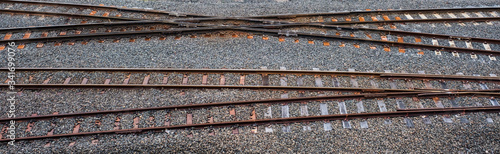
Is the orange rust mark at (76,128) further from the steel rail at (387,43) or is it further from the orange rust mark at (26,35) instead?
the steel rail at (387,43)

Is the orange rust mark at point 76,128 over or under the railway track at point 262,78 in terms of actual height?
under

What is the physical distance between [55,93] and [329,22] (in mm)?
7525

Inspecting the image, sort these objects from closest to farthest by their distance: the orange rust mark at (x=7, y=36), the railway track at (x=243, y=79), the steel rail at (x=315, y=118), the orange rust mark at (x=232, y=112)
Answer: the steel rail at (x=315, y=118), the orange rust mark at (x=232, y=112), the railway track at (x=243, y=79), the orange rust mark at (x=7, y=36)

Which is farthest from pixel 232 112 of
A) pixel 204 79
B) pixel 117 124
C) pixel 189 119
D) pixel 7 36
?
pixel 7 36

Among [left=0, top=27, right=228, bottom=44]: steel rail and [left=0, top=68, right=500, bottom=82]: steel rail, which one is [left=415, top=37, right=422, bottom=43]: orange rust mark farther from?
[left=0, top=27, right=228, bottom=44]: steel rail

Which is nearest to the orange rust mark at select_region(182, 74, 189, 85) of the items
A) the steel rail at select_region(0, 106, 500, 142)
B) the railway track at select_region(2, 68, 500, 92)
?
the railway track at select_region(2, 68, 500, 92)

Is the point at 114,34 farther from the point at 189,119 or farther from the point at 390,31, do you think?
the point at 390,31

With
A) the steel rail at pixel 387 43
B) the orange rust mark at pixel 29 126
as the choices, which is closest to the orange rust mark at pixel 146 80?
the orange rust mark at pixel 29 126

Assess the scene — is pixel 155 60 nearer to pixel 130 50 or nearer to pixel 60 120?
pixel 130 50

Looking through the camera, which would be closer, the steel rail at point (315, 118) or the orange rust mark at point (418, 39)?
the steel rail at point (315, 118)

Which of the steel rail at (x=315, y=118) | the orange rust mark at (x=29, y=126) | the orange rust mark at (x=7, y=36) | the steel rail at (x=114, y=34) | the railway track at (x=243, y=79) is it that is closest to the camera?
the steel rail at (x=315, y=118)

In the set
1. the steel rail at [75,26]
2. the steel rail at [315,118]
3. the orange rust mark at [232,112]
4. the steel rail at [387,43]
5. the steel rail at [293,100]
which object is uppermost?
the steel rail at [75,26]

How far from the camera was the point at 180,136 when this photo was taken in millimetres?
7520

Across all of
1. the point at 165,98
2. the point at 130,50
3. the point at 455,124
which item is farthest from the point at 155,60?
the point at 455,124
